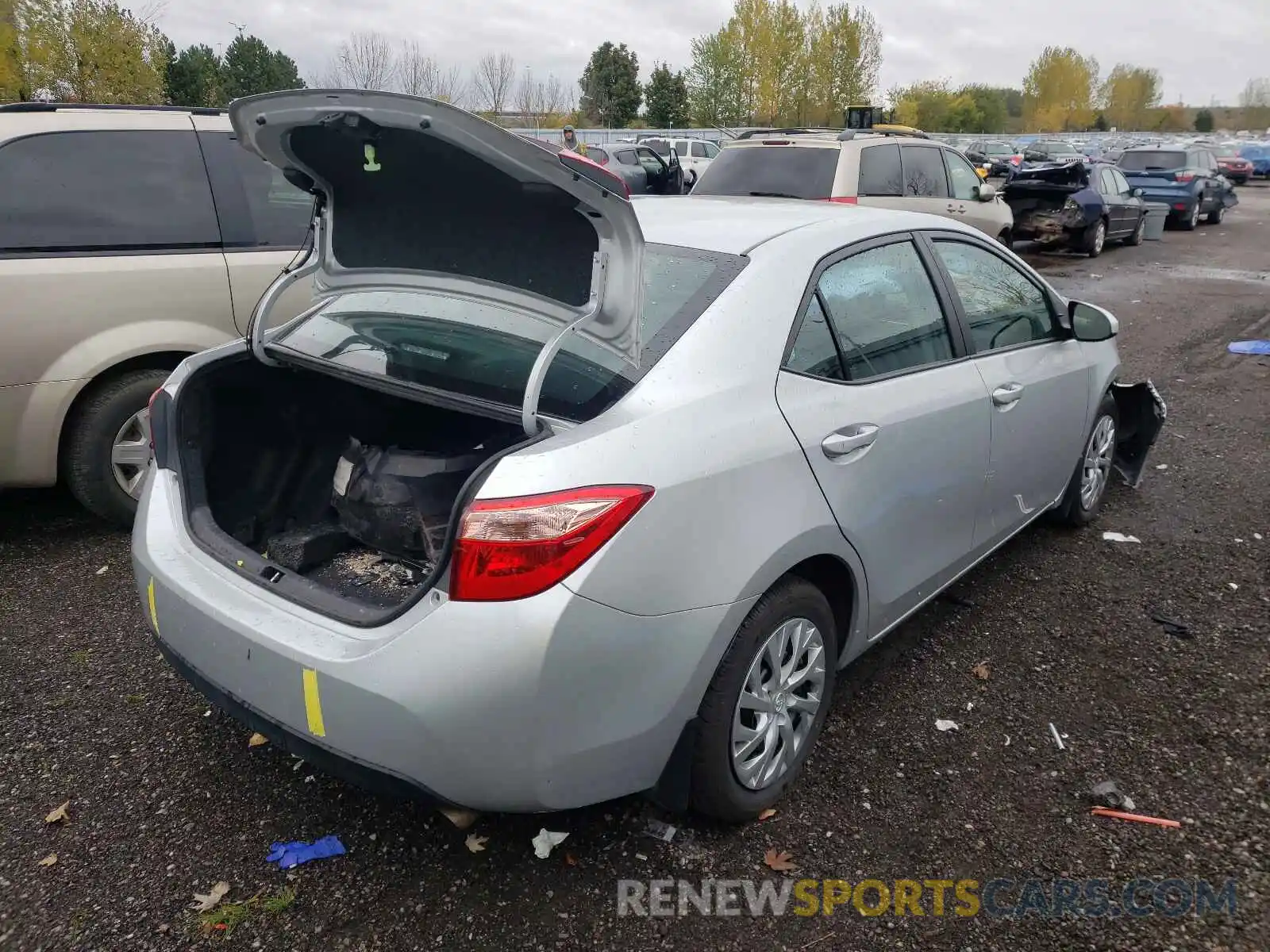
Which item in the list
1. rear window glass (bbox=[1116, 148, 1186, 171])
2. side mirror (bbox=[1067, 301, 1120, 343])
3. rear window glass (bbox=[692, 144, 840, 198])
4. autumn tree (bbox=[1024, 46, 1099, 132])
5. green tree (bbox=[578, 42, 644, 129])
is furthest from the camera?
autumn tree (bbox=[1024, 46, 1099, 132])

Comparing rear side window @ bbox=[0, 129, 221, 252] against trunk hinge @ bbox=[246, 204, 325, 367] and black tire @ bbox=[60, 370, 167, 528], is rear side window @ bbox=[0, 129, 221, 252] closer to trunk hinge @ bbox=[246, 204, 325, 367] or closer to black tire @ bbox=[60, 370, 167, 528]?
black tire @ bbox=[60, 370, 167, 528]

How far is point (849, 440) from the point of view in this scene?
104 inches

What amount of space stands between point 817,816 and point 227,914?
1576mm

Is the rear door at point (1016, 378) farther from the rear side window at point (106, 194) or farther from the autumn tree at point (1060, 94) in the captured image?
the autumn tree at point (1060, 94)

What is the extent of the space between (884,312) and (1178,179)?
21.8 meters

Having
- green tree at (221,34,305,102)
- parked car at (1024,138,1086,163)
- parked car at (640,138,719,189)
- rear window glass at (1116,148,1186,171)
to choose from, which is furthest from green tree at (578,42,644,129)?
rear window glass at (1116,148,1186,171)

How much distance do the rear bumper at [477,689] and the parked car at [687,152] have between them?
58.8 feet

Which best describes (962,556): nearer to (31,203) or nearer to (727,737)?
(727,737)

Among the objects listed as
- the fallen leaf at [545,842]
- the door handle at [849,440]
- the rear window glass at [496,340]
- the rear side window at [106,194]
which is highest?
the rear side window at [106,194]

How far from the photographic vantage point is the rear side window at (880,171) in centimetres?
923

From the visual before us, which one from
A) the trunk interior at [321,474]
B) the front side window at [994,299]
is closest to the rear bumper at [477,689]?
the trunk interior at [321,474]

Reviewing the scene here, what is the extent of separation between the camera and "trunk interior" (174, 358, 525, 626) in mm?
2742

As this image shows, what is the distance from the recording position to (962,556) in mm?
3463

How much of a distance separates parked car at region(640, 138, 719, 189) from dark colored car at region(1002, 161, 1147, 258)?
6.38 meters
